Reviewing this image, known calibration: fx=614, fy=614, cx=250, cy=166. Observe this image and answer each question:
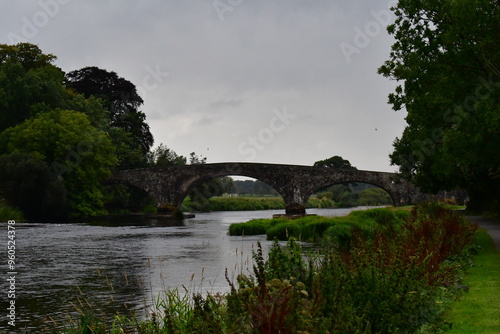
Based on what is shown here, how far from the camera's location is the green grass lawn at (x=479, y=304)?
8.41m

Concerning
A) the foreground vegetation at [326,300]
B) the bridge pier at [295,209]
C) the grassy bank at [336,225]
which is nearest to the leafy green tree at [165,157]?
the bridge pier at [295,209]

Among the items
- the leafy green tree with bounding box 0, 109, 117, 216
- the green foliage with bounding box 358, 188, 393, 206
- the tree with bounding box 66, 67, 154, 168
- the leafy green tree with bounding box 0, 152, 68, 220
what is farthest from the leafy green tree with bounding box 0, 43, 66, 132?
the green foliage with bounding box 358, 188, 393, 206

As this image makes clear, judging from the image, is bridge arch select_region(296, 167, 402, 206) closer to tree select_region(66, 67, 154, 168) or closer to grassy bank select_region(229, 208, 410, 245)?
tree select_region(66, 67, 154, 168)

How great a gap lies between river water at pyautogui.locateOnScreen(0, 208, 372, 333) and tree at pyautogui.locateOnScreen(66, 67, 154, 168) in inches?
1789

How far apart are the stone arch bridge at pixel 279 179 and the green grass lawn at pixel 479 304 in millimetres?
53750

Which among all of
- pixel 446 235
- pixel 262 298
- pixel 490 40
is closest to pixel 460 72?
pixel 490 40

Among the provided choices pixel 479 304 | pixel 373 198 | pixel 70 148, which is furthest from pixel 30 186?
pixel 373 198

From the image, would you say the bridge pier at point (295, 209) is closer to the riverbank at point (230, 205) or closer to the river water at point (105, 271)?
the riverbank at point (230, 205)

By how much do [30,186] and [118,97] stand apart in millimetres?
31720

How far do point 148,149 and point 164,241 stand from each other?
53861 mm

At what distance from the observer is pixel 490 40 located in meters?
16.6

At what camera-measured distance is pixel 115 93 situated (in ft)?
259

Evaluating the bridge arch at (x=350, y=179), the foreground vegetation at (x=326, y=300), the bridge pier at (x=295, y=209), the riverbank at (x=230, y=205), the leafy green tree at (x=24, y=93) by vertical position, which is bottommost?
the foreground vegetation at (x=326, y=300)

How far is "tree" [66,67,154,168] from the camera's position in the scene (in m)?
77.6
